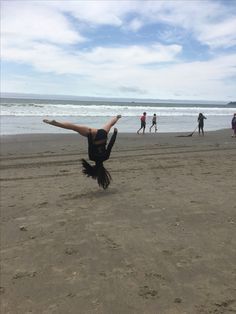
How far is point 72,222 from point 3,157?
1122 cm

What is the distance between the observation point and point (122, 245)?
6.82 metres

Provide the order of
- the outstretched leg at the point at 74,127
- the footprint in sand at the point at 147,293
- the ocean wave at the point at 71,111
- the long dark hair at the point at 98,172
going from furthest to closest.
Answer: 1. the ocean wave at the point at 71,111
2. the long dark hair at the point at 98,172
3. the outstretched leg at the point at 74,127
4. the footprint in sand at the point at 147,293

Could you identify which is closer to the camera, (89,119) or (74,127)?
(74,127)

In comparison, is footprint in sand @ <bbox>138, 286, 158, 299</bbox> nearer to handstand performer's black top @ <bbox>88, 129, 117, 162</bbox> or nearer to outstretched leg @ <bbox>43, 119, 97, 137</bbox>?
outstretched leg @ <bbox>43, 119, 97, 137</bbox>

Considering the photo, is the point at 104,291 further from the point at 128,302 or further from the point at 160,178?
the point at 160,178

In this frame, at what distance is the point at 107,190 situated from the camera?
10.8 meters

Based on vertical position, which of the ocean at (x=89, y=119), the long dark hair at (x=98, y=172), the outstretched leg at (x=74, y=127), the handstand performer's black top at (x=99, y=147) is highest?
the outstretched leg at (x=74, y=127)

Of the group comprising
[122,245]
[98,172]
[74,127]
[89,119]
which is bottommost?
[89,119]

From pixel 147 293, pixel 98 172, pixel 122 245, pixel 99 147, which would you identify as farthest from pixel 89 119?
pixel 147 293

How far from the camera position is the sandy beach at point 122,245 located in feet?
17.3

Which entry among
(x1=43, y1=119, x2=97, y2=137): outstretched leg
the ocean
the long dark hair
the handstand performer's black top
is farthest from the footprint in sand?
the ocean

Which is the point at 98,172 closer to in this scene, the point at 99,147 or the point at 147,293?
the point at 99,147

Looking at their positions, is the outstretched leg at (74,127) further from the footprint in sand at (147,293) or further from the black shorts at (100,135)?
the footprint in sand at (147,293)

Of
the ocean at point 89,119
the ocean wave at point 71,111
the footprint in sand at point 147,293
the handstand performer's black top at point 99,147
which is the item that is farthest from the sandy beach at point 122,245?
the ocean wave at point 71,111
